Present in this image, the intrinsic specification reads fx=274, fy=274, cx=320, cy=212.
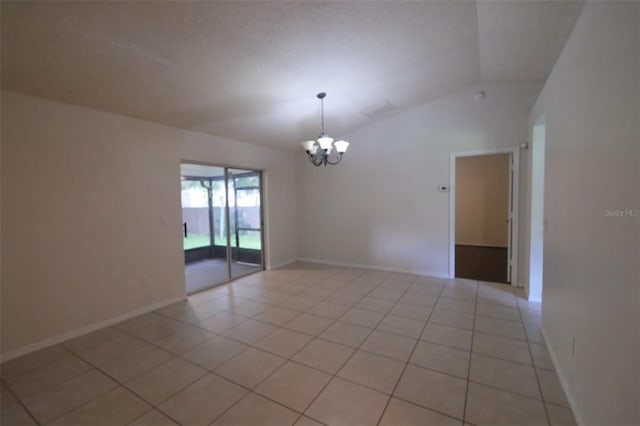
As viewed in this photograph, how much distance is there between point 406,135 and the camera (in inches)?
195

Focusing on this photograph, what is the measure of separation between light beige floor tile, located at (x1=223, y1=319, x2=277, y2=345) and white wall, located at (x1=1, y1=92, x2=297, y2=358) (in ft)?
4.68

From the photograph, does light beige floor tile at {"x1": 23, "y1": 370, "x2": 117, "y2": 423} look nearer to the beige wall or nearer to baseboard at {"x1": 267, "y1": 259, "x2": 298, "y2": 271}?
baseboard at {"x1": 267, "y1": 259, "x2": 298, "y2": 271}

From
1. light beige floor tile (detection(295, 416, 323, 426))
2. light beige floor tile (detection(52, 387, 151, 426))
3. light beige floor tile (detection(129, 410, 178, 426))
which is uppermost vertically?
light beige floor tile (detection(295, 416, 323, 426))

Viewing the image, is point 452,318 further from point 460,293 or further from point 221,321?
point 221,321

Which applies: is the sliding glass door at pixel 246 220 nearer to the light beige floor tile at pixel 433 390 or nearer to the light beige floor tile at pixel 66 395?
the light beige floor tile at pixel 66 395

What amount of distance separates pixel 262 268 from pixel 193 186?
209 cm

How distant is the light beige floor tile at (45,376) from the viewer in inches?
86.0

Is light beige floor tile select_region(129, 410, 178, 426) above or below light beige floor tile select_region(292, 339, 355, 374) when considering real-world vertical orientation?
below

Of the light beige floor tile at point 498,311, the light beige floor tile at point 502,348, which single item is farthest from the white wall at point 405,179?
the light beige floor tile at point 502,348

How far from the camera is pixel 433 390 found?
6.71 feet

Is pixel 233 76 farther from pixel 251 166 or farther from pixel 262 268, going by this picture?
pixel 262 268

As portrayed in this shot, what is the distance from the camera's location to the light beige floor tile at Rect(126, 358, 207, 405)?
2.07 meters

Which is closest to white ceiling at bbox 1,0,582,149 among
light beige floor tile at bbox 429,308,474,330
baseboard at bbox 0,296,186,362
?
baseboard at bbox 0,296,186,362

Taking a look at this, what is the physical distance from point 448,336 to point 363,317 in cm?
94
